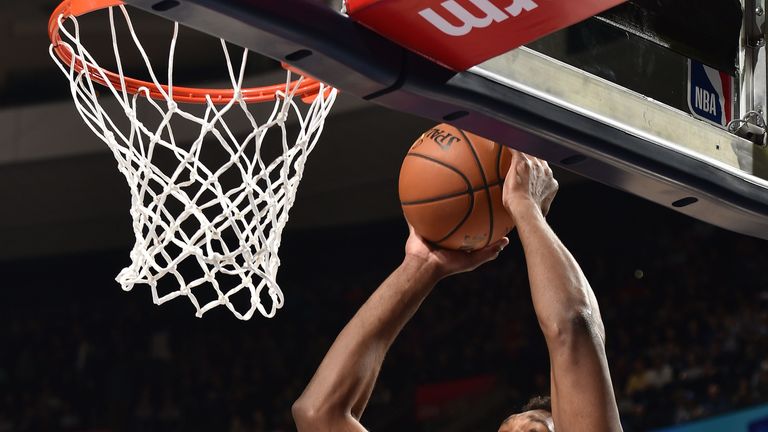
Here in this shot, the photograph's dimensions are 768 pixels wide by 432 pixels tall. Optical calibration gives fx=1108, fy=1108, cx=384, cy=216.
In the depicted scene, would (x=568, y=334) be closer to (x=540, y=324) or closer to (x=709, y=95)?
(x=540, y=324)

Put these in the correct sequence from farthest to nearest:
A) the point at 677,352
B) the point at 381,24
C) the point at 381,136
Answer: the point at 381,136 → the point at 677,352 → the point at 381,24

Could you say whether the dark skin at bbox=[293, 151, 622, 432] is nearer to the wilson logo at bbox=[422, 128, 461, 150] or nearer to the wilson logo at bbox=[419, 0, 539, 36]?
the wilson logo at bbox=[422, 128, 461, 150]

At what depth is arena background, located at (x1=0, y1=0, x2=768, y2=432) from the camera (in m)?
7.66

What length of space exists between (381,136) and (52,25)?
6472mm

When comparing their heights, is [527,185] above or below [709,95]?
below

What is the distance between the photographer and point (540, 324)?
1.78 m

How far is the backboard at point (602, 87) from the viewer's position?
1585 millimetres

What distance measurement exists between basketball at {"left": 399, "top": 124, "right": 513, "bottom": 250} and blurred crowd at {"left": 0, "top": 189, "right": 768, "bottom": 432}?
4.91m

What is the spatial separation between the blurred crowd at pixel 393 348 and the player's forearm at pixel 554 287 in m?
5.18

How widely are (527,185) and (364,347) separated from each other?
1.55ft

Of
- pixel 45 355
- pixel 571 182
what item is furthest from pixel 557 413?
pixel 571 182

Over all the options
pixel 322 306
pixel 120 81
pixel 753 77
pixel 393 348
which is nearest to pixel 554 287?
pixel 753 77

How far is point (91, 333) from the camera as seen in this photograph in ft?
27.9

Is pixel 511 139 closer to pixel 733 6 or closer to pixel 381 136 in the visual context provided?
pixel 733 6
